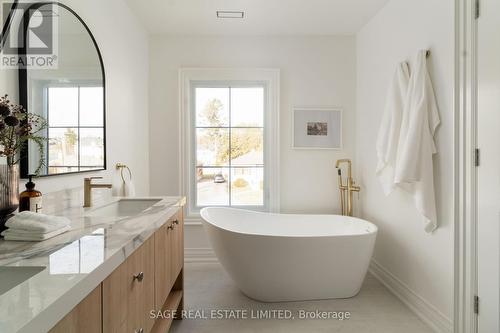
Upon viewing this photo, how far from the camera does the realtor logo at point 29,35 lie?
47.2 inches

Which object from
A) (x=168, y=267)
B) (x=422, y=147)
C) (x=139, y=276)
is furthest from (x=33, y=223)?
(x=422, y=147)

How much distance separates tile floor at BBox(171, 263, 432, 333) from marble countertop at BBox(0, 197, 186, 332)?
1111 millimetres

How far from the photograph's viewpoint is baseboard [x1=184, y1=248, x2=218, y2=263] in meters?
3.09

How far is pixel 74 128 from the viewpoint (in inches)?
66.5

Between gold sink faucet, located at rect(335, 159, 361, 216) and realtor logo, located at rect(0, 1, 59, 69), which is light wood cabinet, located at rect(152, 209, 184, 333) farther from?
gold sink faucet, located at rect(335, 159, 361, 216)

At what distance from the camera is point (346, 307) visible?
86.7 inches

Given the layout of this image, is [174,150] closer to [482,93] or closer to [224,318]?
[224,318]

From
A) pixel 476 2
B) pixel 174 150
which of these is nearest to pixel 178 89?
pixel 174 150

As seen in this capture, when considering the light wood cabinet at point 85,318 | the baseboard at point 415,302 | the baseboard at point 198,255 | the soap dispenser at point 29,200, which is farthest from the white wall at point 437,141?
the soap dispenser at point 29,200

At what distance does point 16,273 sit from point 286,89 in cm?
279

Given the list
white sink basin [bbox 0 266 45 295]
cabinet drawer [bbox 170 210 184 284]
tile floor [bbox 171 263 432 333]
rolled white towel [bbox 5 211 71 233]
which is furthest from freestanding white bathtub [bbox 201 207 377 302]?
white sink basin [bbox 0 266 45 295]

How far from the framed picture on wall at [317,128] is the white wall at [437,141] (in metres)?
0.24

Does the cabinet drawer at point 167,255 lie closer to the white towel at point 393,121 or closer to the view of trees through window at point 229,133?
the view of trees through window at point 229,133

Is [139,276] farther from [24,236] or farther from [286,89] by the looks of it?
[286,89]
